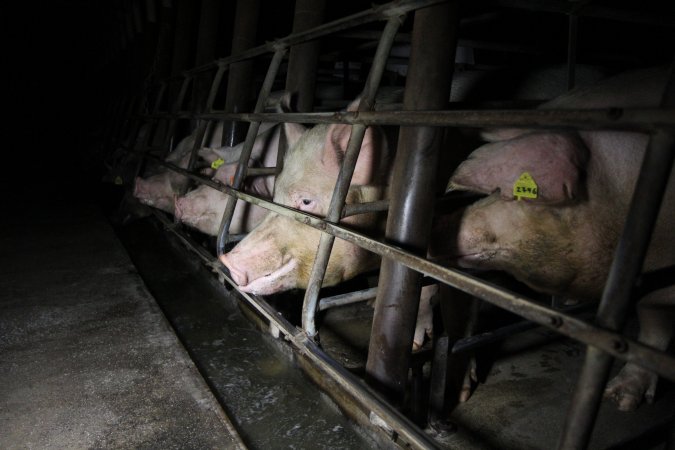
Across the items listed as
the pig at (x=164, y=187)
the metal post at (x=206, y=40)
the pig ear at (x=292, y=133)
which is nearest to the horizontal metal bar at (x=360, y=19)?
the pig ear at (x=292, y=133)

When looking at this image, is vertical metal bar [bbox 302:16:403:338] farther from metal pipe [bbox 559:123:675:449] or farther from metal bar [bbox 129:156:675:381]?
metal pipe [bbox 559:123:675:449]

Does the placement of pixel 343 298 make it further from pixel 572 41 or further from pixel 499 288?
pixel 572 41

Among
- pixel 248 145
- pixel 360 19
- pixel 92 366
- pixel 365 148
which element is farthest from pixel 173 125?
pixel 360 19

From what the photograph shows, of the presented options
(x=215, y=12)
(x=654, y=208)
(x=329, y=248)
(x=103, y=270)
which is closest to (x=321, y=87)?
(x=215, y=12)

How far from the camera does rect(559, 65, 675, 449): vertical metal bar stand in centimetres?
104

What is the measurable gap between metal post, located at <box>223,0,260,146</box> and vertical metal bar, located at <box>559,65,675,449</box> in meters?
4.35

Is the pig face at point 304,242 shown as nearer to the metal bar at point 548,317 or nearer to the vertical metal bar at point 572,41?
the metal bar at point 548,317

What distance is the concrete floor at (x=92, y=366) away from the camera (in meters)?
2.20

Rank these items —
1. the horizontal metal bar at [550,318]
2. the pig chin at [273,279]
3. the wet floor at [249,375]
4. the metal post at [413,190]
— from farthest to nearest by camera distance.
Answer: the pig chin at [273,279] < the wet floor at [249,375] < the metal post at [413,190] < the horizontal metal bar at [550,318]

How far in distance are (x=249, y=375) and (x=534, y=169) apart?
2.37m

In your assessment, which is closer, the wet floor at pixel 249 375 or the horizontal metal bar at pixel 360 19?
the horizontal metal bar at pixel 360 19

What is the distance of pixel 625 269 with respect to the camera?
A: 107 centimetres

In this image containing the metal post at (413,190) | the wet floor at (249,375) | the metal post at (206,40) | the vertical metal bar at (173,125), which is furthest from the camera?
the metal post at (206,40)

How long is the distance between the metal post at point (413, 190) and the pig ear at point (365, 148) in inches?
21.5
